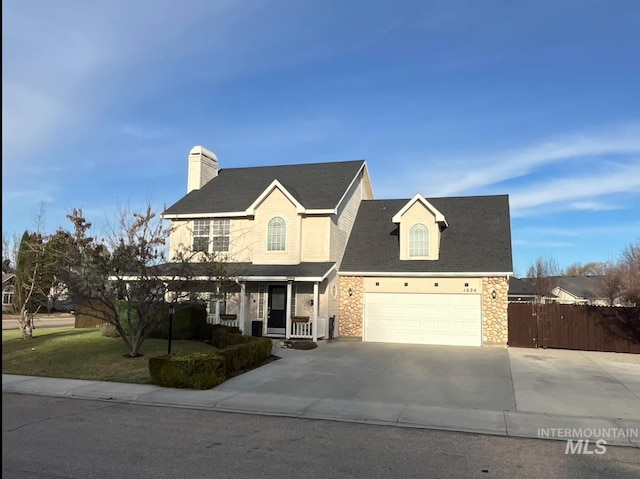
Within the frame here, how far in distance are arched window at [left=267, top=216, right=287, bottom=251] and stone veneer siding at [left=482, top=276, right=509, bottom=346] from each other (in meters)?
8.75

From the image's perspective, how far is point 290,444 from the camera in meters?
7.42

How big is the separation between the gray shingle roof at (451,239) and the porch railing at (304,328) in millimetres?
3033

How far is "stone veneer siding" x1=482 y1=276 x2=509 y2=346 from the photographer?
20.7m

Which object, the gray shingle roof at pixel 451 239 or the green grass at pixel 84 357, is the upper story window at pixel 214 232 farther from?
the green grass at pixel 84 357

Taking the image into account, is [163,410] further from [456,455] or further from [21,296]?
[21,296]

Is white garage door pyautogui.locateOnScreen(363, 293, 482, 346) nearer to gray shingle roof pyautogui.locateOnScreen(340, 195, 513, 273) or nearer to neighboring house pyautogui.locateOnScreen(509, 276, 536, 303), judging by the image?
gray shingle roof pyautogui.locateOnScreen(340, 195, 513, 273)

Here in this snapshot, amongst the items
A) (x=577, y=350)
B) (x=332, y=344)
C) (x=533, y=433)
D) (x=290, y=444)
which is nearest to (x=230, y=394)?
(x=290, y=444)

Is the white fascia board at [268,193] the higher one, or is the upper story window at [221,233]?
the white fascia board at [268,193]

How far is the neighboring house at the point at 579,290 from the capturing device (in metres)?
53.8

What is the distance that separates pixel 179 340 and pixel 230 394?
27.4 ft

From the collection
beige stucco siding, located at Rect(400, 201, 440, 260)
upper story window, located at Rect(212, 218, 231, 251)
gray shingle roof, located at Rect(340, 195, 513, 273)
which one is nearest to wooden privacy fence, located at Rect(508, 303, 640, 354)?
gray shingle roof, located at Rect(340, 195, 513, 273)

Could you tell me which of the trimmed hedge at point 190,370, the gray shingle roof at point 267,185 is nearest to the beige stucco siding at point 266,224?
the gray shingle roof at point 267,185

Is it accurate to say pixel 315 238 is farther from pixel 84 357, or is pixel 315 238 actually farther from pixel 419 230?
pixel 84 357

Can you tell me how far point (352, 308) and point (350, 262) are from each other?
2078 millimetres
